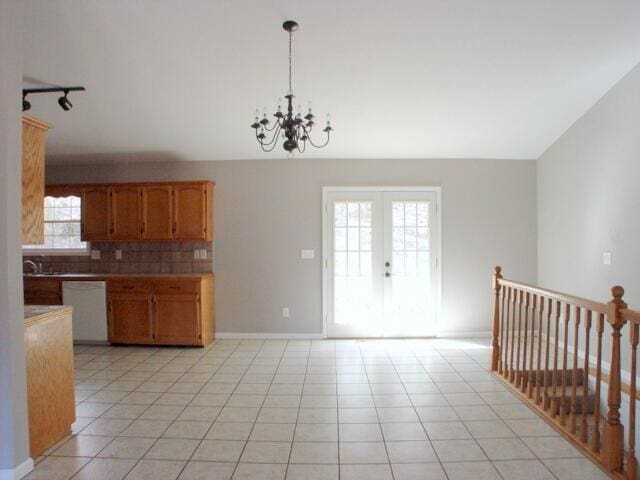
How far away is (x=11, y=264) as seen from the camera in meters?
2.02

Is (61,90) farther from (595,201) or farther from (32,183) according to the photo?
(595,201)

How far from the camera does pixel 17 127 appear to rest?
2086 mm

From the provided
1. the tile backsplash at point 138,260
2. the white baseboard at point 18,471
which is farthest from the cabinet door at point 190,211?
the white baseboard at point 18,471

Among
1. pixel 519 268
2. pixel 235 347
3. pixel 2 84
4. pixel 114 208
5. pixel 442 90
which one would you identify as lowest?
pixel 235 347

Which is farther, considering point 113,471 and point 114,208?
point 114,208

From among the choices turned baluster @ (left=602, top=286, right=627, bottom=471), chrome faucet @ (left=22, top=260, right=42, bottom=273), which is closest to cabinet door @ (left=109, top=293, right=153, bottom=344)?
chrome faucet @ (left=22, top=260, right=42, bottom=273)

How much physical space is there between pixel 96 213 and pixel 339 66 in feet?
11.7

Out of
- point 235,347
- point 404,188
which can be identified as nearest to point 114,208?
point 235,347

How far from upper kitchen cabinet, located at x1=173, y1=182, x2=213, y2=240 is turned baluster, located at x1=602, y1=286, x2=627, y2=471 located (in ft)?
13.2

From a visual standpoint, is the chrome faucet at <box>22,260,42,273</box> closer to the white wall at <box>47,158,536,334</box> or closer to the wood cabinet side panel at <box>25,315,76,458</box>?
the white wall at <box>47,158,536,334</box>

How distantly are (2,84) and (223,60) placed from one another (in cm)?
161

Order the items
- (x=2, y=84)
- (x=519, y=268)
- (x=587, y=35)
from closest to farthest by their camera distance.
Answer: (x=2, y=84) < (x=587, y=35) < (x=519, y=268)

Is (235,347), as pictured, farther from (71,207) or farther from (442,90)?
(442,90)

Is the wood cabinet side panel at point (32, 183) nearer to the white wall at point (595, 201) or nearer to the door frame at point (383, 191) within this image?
the door frame at point (383, 191)
